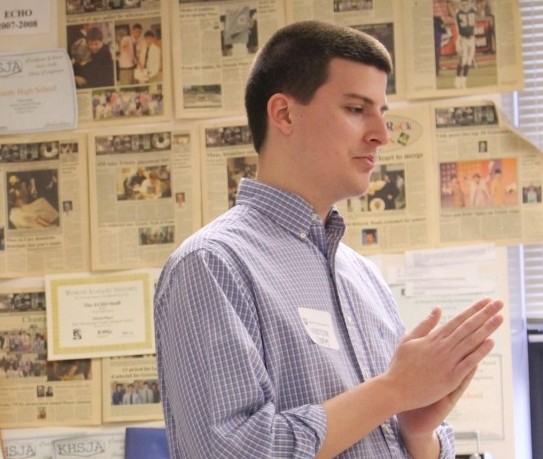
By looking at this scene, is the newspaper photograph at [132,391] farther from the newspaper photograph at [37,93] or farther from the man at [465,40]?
the man at [465,40]

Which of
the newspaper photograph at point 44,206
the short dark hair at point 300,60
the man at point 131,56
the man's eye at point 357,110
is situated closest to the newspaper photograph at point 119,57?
the man at point 131,56

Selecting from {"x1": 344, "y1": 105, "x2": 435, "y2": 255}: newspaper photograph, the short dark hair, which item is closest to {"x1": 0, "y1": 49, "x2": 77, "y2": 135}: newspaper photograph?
{"x1": 344, "y1": 105, "x2": 435, "y2": 255}: newspaper photograph

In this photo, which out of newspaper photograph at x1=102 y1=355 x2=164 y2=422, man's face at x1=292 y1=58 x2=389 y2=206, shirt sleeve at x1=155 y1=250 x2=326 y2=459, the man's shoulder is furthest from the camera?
newspaper photograph at x1=102 y1=355 x2=164 y2=422

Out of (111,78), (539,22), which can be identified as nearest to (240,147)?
(111,78)

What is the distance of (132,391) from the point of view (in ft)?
7.52

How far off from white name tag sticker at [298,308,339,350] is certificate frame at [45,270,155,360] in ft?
3.68

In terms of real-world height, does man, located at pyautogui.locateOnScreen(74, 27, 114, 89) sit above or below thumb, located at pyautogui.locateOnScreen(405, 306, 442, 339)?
above

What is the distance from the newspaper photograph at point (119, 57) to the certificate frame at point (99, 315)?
0.41 m

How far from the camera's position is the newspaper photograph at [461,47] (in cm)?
220

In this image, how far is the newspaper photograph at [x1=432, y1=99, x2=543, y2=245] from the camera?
2180 millimetres

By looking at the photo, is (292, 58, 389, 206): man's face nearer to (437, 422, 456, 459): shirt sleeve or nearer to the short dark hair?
the short dark hair

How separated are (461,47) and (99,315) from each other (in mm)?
1113

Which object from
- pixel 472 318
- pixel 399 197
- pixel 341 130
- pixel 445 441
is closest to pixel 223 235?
pixel 341 130

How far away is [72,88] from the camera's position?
7.77 feet
